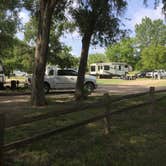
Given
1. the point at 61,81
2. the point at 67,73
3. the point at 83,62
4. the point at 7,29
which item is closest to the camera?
the point at 83,62

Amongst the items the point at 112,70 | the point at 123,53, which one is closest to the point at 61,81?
the point at 112,70

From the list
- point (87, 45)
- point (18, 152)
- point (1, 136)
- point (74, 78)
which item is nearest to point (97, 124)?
point (18, 152)

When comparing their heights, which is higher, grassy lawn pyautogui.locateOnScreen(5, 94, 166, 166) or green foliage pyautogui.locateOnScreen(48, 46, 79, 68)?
green foliage pyautogui.locateOnScreen(48, 46, 79, 68)

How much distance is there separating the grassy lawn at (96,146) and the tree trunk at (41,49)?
168 inches

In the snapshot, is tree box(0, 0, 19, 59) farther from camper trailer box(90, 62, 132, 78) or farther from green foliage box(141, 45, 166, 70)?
green foliage box(141, 45, 166, 70)

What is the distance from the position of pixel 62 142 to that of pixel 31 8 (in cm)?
1305

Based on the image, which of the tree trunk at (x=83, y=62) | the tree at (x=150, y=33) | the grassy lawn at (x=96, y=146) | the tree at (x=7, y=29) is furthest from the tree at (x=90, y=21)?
the tree at (x=150, y=33)

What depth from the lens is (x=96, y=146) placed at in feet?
29.4

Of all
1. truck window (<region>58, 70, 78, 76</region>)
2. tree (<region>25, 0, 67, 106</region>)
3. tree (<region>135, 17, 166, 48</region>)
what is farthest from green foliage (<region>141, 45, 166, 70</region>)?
tree (<region>25, 0, 67, 106</region>)

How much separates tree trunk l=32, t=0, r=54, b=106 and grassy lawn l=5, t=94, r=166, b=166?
427 centimetres

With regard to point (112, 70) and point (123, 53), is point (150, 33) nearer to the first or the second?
point (123, 53)

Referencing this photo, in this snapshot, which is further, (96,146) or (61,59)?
(61,59)

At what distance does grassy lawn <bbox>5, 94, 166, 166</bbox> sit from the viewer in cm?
773

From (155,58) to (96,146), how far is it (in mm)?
75335
